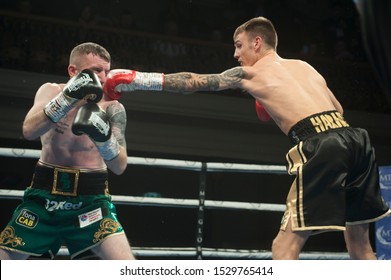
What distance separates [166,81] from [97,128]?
37 centimetres

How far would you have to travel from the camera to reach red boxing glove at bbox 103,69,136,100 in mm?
2379

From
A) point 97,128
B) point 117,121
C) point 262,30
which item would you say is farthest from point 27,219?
point 262,30

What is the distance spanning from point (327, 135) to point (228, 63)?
4451 millimetres

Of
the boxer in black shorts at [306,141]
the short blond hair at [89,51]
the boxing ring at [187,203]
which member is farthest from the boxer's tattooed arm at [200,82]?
the boxing ring at [187,203]

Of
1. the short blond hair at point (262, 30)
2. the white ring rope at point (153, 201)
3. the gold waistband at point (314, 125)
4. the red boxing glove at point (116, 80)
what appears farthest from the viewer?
the white ring rope at point (153, 201)

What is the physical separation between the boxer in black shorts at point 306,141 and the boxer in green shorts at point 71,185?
8.5 inches

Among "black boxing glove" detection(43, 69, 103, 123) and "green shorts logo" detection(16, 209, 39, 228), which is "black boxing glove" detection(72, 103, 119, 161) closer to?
"black boxing glove" detection(43, 69, 103, 123)

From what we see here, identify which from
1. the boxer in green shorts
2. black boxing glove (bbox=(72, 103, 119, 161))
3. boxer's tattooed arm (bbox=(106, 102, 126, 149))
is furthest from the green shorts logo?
boxer's tattooed arm (bbox=(106, 102, 126, 149))

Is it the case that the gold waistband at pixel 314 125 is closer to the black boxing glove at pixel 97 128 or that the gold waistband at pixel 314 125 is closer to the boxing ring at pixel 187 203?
the black boxing glove at pixel 97 128

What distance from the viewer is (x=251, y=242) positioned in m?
7.66

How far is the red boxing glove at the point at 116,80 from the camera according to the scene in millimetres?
2379

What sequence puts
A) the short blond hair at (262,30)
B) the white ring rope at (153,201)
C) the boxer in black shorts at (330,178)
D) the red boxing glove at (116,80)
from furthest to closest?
the white ring rope at (153,201), the short blond hair at (262,30), the red boxing glove at (116,80), the boxer in black shorts at (330,178)

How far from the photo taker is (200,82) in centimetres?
242
